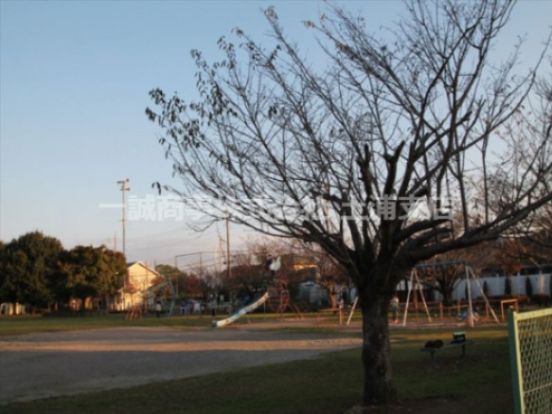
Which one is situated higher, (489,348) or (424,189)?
(424,189)

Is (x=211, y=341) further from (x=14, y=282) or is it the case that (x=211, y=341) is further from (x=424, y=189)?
(x=14, y=282)

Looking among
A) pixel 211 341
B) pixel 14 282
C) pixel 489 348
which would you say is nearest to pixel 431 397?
pixel 489 348

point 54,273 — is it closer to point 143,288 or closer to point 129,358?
point 143,288

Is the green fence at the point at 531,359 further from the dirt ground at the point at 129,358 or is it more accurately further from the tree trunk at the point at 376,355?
the dirt ground at the point at 129,358

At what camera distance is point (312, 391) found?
37.6 feet

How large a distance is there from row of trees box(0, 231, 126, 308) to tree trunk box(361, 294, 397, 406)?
5683 cm

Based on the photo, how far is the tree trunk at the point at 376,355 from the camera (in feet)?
29.3

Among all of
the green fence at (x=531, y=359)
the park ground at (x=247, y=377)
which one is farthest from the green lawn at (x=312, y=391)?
the green fence at (x=531, y=359)

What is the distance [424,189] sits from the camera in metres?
8.93

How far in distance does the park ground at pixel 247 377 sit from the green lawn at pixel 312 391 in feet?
0.05

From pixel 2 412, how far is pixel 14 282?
57311 millimetres

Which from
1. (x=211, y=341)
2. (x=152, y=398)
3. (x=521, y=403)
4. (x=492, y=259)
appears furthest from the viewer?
(x=492, y=259)

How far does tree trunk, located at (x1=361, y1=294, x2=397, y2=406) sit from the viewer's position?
29.3ft

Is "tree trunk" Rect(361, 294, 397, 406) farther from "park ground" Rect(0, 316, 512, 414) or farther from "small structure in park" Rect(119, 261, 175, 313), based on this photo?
"small structure in park" Rect(119, 261, 175, 313)
